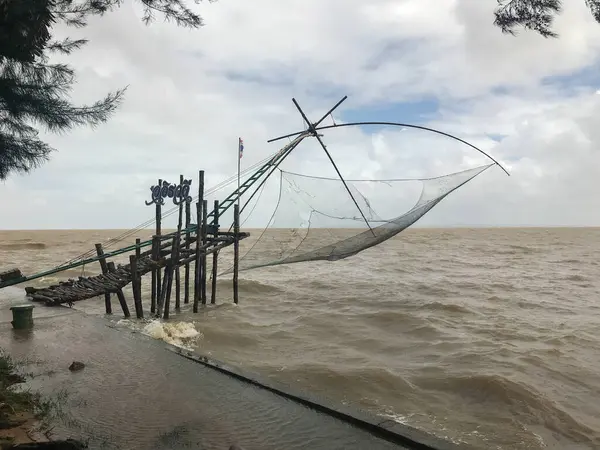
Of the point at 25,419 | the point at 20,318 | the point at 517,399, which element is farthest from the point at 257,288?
the point at 25,419

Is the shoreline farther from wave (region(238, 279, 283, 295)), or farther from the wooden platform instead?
wave (region(238, 279, 283, 295))

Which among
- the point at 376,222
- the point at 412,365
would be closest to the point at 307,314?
the point at 376,222

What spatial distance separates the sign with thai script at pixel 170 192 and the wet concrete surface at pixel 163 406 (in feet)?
18.0

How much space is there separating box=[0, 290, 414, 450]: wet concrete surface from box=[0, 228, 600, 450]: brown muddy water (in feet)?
6.35

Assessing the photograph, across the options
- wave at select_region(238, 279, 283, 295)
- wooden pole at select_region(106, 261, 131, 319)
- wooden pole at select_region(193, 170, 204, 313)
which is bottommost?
wave at select_region(238, 279, 283, 295)

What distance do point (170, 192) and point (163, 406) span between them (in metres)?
8.54

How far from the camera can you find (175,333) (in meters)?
10.3

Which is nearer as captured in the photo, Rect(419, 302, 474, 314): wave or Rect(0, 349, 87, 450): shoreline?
Rect(0, 349, 87, 450): shoreline

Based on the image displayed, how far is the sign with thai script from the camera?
1243cm

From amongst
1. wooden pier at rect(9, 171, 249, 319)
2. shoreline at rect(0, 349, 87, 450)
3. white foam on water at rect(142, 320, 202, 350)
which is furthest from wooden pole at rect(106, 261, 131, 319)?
shoreline at rect(0, 349, 87, 450)

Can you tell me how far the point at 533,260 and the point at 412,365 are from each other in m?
25.9

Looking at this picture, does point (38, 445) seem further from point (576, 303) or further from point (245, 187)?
point (576, 303)

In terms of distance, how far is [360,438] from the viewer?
4344 mm

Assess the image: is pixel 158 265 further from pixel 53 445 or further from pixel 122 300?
pixel 53 445
